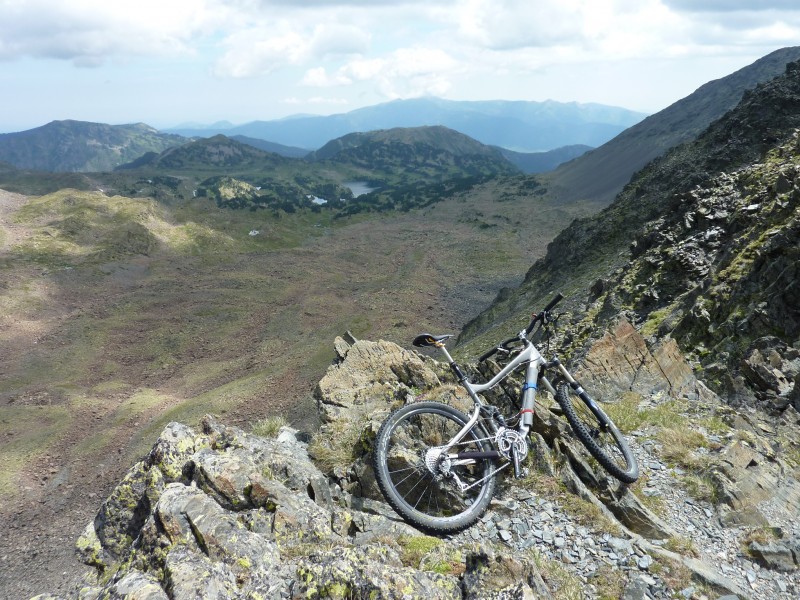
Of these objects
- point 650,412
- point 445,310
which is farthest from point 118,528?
point 445,310

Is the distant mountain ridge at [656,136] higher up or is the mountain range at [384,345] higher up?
the distant mountain ridge at [656,136]

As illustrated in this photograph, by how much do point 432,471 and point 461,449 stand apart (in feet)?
2.21

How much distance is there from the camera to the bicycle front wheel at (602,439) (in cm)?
845

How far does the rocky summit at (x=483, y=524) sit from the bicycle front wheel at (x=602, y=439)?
34 centimetres

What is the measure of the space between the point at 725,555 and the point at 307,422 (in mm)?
23157

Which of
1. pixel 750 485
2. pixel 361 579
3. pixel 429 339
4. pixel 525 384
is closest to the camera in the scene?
pixel 361 579

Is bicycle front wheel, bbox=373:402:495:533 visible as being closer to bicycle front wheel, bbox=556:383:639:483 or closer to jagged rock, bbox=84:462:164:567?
bicycle front wheel, bbox=556:383:639:483

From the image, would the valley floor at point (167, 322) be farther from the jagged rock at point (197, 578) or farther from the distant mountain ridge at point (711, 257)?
the jagged rock at point (197, 578)

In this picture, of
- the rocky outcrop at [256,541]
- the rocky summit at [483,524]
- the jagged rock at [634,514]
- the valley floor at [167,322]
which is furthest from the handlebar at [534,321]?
the valley floor at [167,322]

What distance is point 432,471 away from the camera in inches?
300

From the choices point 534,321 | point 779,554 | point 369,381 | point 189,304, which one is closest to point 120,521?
point 534,321

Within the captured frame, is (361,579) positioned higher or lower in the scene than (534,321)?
lower

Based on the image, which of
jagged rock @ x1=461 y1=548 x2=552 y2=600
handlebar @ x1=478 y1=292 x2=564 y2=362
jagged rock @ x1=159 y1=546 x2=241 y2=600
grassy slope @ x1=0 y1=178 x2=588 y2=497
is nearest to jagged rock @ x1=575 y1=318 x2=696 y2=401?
handlebar @ x1=478 y1=292 x2=564 y2=362

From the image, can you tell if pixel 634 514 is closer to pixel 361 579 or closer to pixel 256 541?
pixel 361 579
